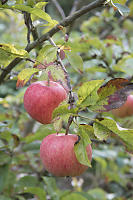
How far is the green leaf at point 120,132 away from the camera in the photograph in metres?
0.50

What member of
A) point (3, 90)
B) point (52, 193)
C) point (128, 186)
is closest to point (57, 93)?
point (52, 193)

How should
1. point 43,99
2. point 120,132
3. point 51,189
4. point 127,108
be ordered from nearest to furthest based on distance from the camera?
point 120,132, point 43,99, point 51,189, point 127,108

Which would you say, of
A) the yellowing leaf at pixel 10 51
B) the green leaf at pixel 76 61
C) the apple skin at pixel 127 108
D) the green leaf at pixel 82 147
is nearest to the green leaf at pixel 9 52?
the yellowing leaf at pixel 10 51

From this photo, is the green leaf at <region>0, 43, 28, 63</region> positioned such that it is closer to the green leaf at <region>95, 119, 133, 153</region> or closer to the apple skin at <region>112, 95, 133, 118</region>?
the green leaf at <region>95, 119, 133, 153</region>

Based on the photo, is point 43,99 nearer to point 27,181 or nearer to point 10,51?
point 10,51

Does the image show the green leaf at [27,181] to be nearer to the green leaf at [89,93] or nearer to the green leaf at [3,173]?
the green leaf at [3,173]

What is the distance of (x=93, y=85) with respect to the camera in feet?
1.76

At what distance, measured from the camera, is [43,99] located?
61 centimetres

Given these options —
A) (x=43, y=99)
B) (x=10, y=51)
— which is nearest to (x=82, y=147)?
(x=43, y=99)

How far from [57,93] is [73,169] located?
19 cm

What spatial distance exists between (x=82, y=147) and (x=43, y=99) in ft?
0.55

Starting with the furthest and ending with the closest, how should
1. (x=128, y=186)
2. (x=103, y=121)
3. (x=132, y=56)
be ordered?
(x=128, y=186), (x=132, y=56), (x=103, y=121)

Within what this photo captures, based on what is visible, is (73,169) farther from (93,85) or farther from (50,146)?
(93,85)

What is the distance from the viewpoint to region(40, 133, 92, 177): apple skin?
1.84ft
